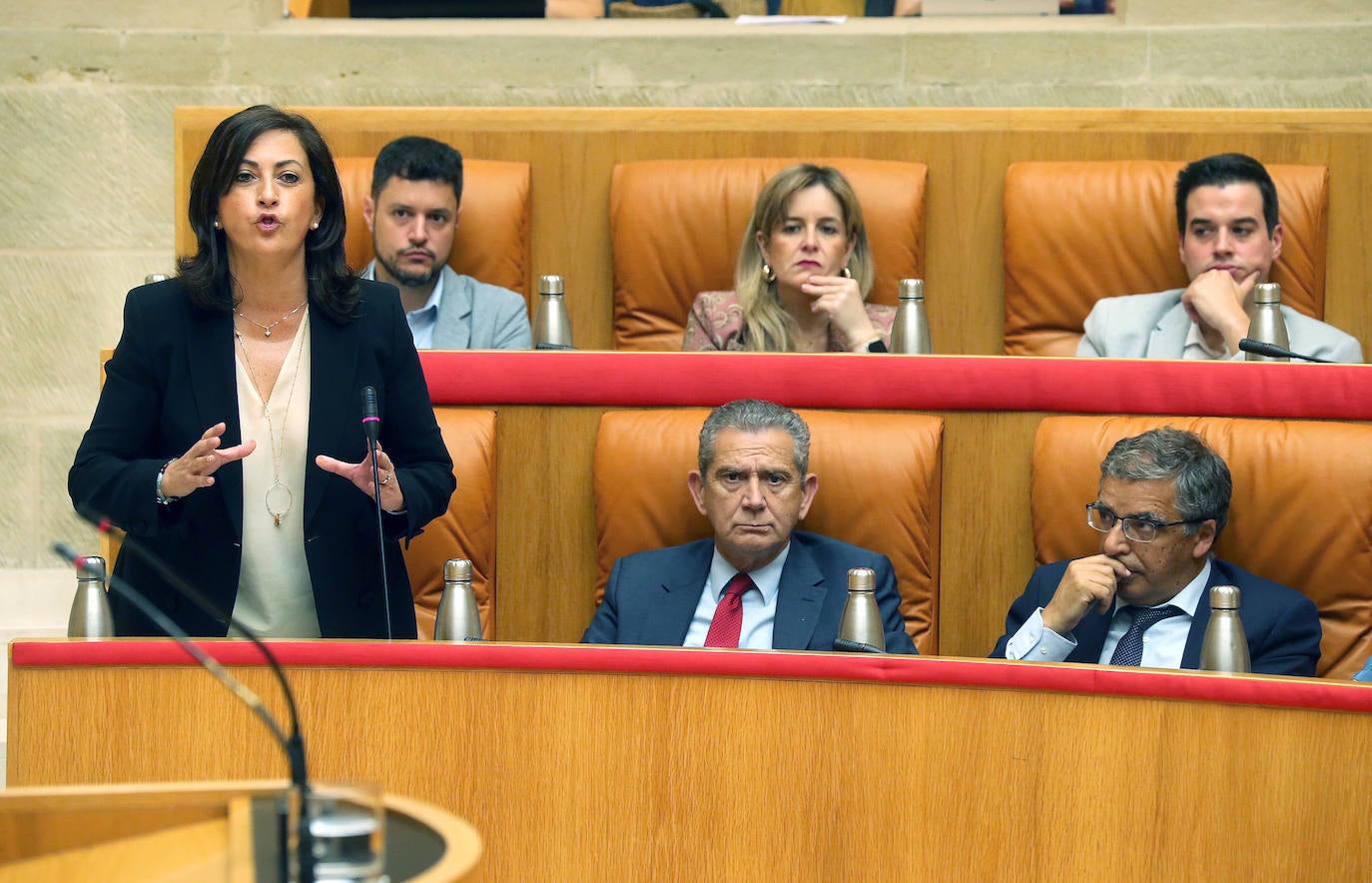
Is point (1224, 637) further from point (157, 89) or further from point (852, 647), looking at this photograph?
point (157, 89)

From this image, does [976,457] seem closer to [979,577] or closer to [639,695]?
[979,577]

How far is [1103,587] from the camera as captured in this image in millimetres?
1784

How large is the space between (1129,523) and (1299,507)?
211 mm

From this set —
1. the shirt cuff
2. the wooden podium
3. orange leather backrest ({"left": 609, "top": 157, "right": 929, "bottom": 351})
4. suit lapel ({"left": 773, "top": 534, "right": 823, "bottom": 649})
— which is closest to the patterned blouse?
orange leather backrest ({"left": 609, "top": 157, "right": 929, "bottom": 351})

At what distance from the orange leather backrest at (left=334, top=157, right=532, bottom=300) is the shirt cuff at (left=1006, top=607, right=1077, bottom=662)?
104 centimetres

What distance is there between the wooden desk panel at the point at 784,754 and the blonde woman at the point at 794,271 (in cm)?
85

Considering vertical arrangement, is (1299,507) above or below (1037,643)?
above

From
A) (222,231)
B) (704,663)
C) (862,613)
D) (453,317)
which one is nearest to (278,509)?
(222,231)

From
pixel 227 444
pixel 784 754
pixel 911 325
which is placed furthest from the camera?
pixel 911 325

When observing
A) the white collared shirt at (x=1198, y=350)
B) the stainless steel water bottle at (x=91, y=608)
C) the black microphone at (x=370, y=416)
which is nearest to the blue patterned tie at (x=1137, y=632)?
the white collared shirt at (x=1198, y=350)

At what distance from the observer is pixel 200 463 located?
1.55 metres

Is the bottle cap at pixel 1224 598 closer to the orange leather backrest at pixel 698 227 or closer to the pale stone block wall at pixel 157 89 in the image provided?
the orange leather backrest at pixel 698 227

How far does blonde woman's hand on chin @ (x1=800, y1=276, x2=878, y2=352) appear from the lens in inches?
87.4

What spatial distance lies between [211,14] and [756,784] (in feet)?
6.57
